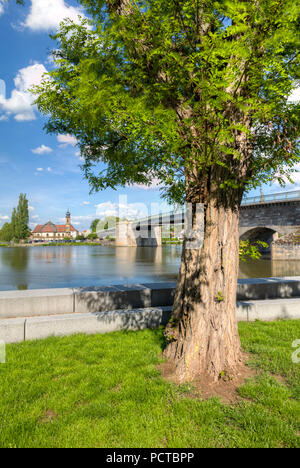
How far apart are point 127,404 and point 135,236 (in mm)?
73934

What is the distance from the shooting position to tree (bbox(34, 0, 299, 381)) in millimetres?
3174

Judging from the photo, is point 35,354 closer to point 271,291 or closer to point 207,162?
point 207,162

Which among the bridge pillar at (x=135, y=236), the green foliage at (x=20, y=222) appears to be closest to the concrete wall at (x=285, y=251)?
the bridge pillar at (x=135, y=236)

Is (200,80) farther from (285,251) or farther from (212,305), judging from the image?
(285,251)

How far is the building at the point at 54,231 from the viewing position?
161125 millimetres

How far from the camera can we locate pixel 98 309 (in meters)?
7.42

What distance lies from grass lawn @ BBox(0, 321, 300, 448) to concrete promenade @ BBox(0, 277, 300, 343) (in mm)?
691

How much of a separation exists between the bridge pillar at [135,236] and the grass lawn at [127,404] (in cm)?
6769

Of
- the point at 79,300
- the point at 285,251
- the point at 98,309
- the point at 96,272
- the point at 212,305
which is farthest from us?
the point at 285,251

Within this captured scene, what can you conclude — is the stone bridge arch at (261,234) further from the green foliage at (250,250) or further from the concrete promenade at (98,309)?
the green foliage at (250,250)

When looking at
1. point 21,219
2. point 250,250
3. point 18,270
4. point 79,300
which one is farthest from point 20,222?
point 250,250

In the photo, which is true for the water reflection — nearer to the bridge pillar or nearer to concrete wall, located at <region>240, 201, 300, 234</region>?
concrete wall, located at <region>240, 201, 300, 234</region>

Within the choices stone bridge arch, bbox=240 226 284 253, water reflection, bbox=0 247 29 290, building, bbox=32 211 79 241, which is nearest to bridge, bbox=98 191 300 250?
stone bridge arch, bbox=240 226 284 253
